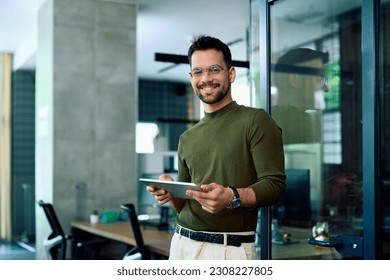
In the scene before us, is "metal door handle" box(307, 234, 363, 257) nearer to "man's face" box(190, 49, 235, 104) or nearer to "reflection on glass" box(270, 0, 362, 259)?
"reflection on glass" box(270, 0, 362, 259)

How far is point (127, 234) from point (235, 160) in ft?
7.24

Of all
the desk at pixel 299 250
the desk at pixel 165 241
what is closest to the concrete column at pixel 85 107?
the desk at pixel 165 241

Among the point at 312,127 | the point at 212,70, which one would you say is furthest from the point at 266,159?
the point at 312,127

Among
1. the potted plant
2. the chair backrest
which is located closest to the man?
the chair backrest

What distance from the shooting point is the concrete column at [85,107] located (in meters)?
4.93

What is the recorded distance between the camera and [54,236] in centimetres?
454

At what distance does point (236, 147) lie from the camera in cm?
162

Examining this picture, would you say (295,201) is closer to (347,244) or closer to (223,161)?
(347,244)

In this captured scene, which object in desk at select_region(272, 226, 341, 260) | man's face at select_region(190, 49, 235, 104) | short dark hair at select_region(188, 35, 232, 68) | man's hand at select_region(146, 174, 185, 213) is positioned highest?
short dark hair at select_region(188, 35, 232, 68)

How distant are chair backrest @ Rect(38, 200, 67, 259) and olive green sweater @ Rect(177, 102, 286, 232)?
2755mm

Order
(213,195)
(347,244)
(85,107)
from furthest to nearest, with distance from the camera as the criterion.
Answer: (85,107), (347,244), (213,195)

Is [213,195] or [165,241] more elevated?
[213,195]

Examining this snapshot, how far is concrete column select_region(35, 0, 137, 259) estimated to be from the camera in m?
4.93
